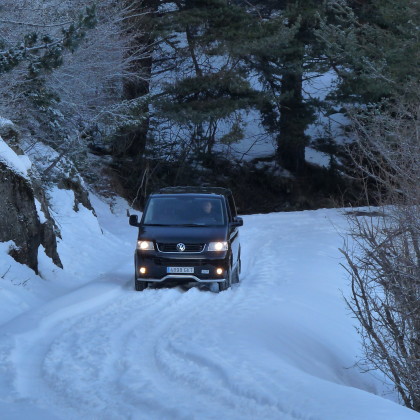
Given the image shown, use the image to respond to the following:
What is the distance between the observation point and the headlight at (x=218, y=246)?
14.8 meters

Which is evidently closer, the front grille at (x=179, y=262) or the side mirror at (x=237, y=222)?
the front grille at (x=179, y=262)

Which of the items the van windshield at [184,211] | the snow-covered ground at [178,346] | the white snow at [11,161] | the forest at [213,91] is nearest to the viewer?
the snow-covered ground at [178,346]

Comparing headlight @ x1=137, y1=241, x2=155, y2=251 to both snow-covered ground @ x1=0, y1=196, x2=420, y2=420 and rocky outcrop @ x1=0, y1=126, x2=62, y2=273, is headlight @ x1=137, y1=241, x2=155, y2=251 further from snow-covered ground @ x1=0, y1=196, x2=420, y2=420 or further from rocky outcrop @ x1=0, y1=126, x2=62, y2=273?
rocky outcrop @ x1=0, y1=126, x2=62, y2=273

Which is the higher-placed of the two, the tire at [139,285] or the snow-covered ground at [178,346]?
the tire at [139,285]

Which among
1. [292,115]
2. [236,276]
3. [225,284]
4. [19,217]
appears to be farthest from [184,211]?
[292,115]

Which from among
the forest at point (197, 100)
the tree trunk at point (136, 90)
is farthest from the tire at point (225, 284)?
the tree trunk at point (136, 90)

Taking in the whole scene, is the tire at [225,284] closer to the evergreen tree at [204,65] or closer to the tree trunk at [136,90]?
the tree trunk at [136,90]

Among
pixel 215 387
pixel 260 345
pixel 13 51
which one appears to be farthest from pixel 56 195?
pixel 215 387

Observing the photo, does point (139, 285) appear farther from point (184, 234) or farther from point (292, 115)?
point (292, 115)

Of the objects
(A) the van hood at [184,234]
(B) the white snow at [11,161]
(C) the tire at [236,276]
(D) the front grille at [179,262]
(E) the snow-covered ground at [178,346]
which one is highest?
(B) the white snow at [11,161]

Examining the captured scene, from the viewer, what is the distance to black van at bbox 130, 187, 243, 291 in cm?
1468

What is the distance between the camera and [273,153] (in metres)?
40.2

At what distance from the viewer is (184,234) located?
14898mm

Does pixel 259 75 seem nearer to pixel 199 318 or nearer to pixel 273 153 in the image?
pixel 273 153
